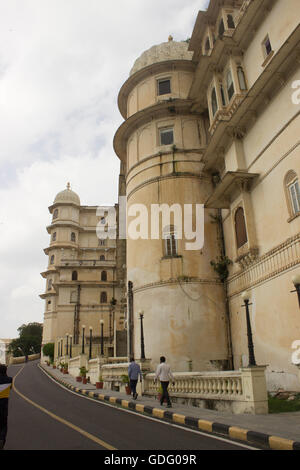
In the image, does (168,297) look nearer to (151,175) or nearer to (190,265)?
(190,265)

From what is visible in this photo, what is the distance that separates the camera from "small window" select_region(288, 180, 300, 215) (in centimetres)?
1307

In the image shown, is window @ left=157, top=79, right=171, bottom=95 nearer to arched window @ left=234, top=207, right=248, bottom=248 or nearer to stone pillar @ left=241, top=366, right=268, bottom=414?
arched window @ left=234, top=207, right=248, bottom=248

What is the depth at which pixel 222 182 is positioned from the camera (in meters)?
17.1

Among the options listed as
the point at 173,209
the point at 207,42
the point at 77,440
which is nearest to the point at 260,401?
the point at 77,440

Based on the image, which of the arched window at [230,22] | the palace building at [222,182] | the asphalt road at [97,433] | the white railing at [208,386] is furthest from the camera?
the arched window at [230,22]

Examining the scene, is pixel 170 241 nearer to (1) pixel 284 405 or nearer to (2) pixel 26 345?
(1) pixel 284 405

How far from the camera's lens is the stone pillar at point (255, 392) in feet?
33.0

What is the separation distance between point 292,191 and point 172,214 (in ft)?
27.7

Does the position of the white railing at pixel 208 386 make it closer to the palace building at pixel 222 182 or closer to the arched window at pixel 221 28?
the palace building at pixel 222 182

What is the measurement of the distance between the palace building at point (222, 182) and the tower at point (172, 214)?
0.07m

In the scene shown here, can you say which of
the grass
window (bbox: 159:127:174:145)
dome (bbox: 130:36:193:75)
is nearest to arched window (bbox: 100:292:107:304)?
dome (bbox: 130:36:193:75)

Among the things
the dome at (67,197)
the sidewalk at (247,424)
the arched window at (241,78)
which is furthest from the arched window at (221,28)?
the dome at (67,197)

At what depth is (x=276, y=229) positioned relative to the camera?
14219 mm

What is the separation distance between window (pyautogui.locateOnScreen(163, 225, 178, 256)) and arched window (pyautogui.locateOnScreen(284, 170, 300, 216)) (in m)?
8.08
